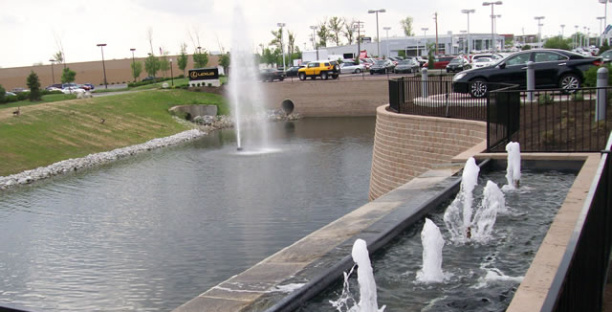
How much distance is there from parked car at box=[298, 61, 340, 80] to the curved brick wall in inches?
1736

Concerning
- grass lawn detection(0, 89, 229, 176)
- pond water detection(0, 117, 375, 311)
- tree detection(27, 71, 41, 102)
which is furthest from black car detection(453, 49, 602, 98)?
tree detection(27, 71, 41, 102)

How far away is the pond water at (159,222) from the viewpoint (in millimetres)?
13461

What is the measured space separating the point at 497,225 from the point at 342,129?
38543 mm

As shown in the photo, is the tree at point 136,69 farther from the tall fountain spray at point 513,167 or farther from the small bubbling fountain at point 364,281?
the small bubbling fountain at point 364,281

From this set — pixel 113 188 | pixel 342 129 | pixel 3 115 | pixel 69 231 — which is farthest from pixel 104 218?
pixel 342 129

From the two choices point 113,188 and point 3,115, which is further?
point 3,115

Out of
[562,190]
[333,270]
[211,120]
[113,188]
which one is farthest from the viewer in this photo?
[211,120]

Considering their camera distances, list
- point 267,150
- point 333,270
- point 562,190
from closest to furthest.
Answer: point 333,270
point 562,190
point 267,150

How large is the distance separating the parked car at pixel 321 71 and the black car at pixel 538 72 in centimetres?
4217

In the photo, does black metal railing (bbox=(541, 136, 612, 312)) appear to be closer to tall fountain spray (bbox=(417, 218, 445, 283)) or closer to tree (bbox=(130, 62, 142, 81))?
tall fountain spray (bbox=(417, 218, 445, 283))

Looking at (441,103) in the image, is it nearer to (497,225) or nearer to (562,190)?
(562,190)

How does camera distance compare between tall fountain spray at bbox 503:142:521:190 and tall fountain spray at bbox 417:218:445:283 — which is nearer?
tall fountain spray at bbox 417:218:445:283

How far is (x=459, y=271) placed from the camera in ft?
22.9

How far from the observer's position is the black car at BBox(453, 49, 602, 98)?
69.3ft
